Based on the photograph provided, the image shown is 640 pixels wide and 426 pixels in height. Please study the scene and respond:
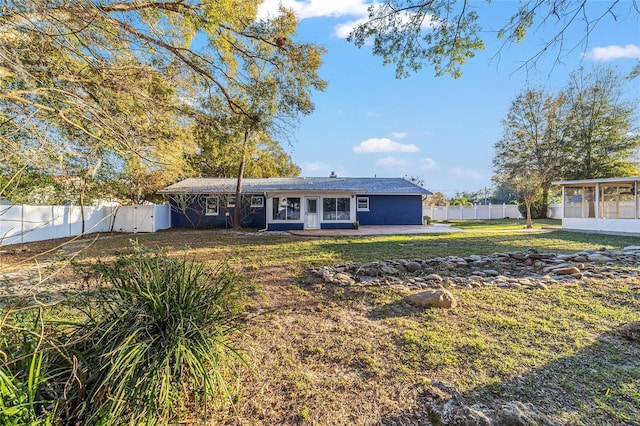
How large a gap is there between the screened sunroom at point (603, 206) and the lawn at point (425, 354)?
12.8 m

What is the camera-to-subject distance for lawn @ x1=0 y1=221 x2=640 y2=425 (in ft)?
7.59

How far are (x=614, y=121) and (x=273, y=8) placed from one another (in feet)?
98.2

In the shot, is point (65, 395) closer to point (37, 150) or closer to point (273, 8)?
point (37, 150)

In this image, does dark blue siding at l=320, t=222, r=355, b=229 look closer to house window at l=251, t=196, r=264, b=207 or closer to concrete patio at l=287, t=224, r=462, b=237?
concrete patio at l=287, t=224, r=462, b=237

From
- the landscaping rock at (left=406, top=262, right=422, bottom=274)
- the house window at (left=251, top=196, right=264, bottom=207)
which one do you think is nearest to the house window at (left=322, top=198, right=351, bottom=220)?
the house window at (left=251, top=196, right=264, bottom=207)

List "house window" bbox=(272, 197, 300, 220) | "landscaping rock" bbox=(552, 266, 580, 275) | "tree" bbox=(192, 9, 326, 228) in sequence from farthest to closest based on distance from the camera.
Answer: "house window" bbox=(272, 197, 300, 220)
"tree" bbox=(192, 9, 326, 228)
"landscaping rock" bbox=(552, 266, 580, 275)

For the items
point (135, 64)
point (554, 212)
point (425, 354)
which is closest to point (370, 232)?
point (135, 64)

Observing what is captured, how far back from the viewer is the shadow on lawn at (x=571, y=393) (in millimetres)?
2203

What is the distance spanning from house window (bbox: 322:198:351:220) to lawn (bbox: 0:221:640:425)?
12.5m

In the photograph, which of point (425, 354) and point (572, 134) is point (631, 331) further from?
point (572, 134)

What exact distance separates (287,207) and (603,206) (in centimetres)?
Result: 1647

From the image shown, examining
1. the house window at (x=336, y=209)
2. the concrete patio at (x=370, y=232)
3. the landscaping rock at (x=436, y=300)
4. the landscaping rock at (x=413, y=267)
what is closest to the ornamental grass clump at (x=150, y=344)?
the landscaping rock at (x=436, y=300)

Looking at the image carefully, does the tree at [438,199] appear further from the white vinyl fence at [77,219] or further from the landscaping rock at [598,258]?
the white vinyl fence at [77,219]

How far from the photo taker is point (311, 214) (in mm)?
17688
